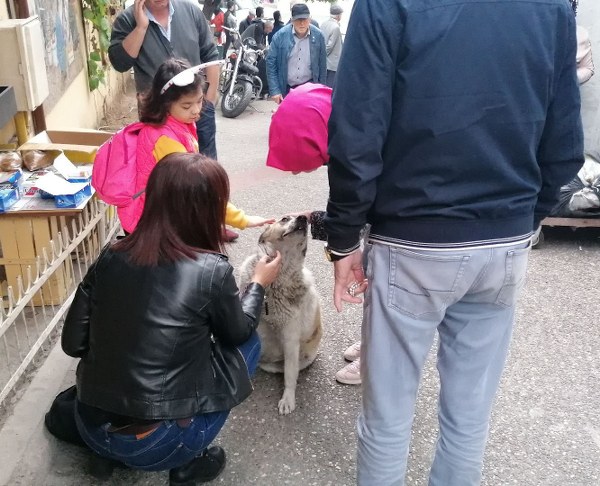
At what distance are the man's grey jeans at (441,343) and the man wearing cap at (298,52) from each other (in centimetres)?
A: 589

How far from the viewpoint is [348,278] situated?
2.02m

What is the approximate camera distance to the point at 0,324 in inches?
107

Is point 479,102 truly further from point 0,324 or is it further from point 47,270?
point 47,270

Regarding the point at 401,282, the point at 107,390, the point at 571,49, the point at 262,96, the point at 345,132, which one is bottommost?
the point at 262,96

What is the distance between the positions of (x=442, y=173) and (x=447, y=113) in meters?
0.17

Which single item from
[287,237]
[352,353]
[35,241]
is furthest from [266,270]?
[35,241]

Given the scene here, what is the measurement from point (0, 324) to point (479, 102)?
2.28 metres

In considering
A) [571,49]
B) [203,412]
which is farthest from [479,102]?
[203,412]

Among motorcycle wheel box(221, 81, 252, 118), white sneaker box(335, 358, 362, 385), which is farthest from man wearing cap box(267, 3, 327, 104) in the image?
white sneaker box(335, 358, 362, 385)

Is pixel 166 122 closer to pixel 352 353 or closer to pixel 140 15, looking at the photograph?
pixel 140 15

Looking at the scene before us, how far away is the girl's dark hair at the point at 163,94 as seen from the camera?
3.04 meters

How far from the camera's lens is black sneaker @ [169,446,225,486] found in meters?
2.49

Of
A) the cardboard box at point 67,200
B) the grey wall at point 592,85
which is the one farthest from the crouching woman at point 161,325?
the grey wall at point 592,85

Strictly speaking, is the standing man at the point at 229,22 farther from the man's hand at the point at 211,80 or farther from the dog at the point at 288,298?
the dog at the point at 288,298
